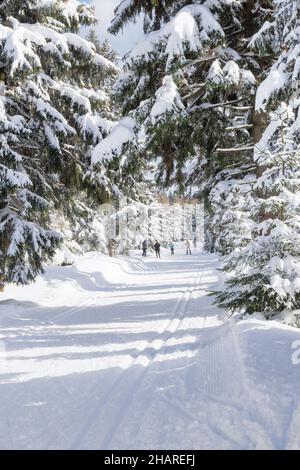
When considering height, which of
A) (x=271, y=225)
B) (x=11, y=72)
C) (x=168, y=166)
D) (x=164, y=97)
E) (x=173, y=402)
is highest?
(x=11, y=72)

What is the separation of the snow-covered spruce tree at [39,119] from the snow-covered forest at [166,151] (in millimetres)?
39

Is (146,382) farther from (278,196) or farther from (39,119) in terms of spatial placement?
(39,119)

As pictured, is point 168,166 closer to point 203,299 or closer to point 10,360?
point 203,299

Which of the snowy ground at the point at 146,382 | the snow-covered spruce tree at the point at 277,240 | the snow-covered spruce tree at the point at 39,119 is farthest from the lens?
the snow-covered spruce tree at the point at 39,119

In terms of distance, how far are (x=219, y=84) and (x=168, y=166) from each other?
10.2 ft

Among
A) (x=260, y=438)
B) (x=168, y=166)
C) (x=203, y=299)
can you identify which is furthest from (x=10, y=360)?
(x=203, y=299)

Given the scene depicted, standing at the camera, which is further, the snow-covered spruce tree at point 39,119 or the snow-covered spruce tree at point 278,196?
the snow-covered spruce tree at point 39,119

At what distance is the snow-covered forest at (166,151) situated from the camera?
6539 mm

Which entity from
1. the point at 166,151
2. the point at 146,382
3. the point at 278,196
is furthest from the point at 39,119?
the point at 146,382

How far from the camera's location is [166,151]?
33.2 feet

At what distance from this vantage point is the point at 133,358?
6.54 metres

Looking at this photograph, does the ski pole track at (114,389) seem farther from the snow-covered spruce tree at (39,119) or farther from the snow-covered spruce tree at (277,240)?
the snow-covered spruce tree at (39,119)

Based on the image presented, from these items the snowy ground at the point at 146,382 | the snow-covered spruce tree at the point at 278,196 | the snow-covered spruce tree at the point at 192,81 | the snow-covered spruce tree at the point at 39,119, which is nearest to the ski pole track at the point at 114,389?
the snowy ground at the point at 146,382

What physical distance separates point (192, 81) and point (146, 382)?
23.7 ft
